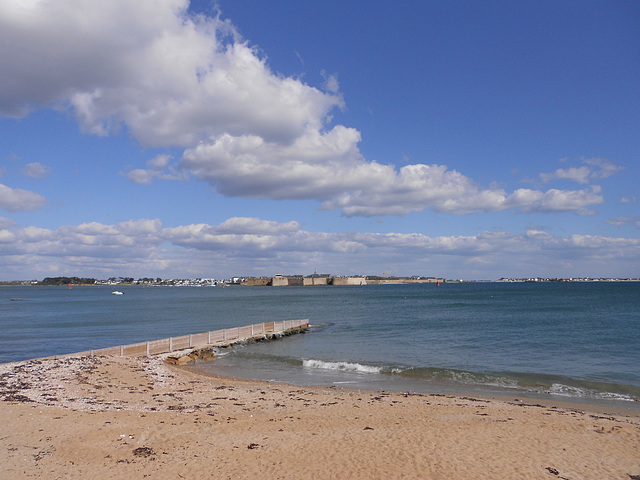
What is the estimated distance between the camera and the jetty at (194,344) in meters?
26.6

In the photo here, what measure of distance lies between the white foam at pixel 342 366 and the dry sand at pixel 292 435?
733 centimetres

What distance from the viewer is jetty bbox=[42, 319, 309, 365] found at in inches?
1049

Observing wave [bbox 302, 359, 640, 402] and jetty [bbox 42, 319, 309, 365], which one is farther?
jetty [bbox 42, 319, 309, 365]

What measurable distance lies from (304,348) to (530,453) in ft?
84.1

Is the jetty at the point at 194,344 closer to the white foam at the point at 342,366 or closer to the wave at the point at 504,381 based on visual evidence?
the white foam at the point at 342,366

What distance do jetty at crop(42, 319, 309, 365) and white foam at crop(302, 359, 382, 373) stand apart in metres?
7.34

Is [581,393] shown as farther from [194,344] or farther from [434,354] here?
[194,344]

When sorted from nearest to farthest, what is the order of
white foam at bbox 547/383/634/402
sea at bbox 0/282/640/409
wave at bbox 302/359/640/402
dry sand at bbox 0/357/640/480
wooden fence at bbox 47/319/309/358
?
dry sand at bbox 0/357/640/480
white foam at bbox 547/383/634/402
wave at bbox 302/359/640/402
sea at bbox 0/282/640/409
wooden fence at bbox 47/319/309/358

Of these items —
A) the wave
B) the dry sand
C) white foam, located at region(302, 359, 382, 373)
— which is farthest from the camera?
white foam, located at region(302, 359, 382, 373)

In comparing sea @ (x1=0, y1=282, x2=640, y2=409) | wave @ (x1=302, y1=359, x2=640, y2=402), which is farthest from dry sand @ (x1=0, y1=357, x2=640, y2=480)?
sea @ (x1=0, y1=282, x2=640, y2=409)

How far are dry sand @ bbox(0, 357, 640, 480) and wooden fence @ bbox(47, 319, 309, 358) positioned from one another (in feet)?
26.8

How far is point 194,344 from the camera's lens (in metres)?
32.3

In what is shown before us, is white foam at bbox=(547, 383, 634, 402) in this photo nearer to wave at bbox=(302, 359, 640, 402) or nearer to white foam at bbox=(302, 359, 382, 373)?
wave at bbox=(302, 359, 640, 402)

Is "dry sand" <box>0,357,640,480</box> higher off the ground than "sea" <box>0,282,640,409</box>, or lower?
higher
